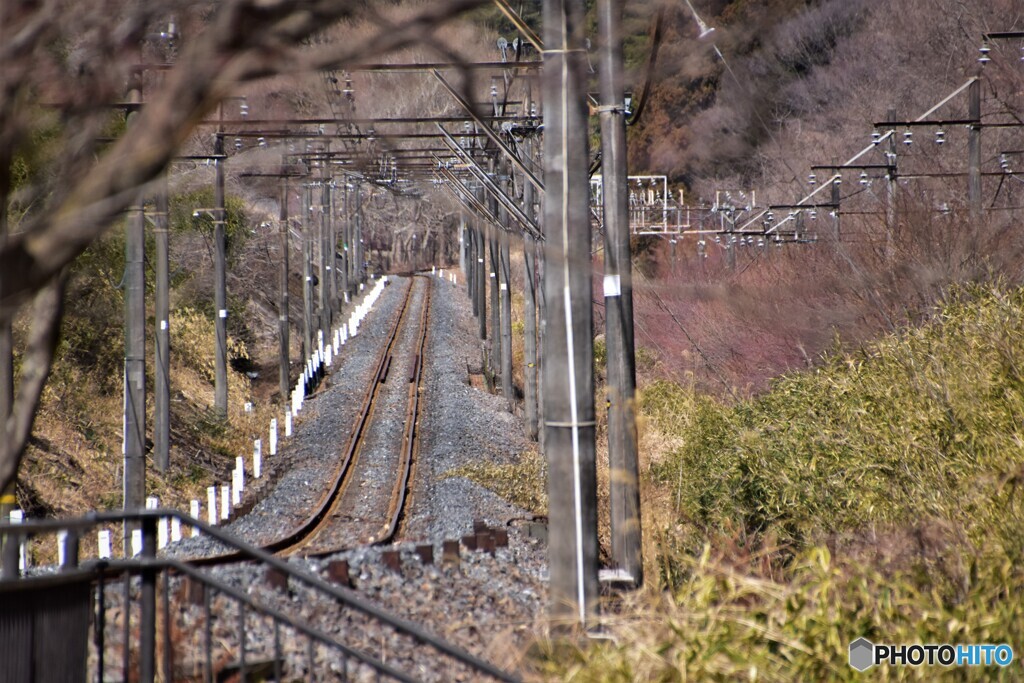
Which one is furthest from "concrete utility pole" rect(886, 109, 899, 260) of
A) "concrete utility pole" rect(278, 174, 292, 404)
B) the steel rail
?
"concrete utility pole" rect(278, 174, 292, 404)

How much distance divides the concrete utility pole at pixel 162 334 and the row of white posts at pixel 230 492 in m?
1.06

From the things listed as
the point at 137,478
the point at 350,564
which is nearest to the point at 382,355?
the point at 137,478

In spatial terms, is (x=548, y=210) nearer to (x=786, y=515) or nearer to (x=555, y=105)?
(x=555, y=105)

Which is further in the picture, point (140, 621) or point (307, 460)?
point (307, 460)

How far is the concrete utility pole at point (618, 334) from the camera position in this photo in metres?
9.16

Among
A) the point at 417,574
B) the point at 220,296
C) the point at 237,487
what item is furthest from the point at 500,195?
the point at 220,296

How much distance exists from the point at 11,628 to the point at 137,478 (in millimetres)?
9529

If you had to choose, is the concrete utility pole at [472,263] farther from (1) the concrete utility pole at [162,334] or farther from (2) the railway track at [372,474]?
(1) the concrete utility pole at [162,334]

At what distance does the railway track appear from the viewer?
46.5 feet

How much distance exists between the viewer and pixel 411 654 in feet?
25.8

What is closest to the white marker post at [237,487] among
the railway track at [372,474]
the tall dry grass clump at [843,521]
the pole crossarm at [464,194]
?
the railway track at [372,474]

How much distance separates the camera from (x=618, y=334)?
9570 millimetres

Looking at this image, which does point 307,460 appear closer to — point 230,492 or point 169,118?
point 230,492

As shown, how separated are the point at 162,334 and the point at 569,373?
13.6 m
